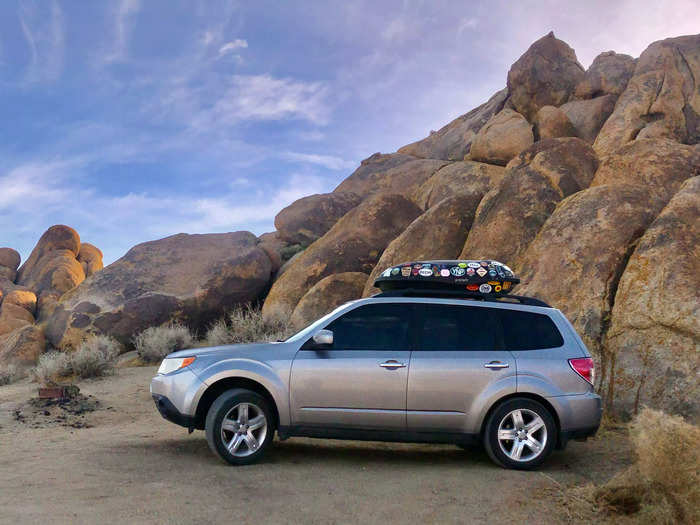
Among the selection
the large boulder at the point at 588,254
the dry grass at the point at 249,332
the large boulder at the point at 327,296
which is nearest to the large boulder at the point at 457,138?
the large boulder at the point at 327,296

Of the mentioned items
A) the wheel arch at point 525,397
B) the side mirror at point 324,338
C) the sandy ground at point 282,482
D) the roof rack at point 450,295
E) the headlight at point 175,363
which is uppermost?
the roof rack at point 450,295

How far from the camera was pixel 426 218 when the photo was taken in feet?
56.3

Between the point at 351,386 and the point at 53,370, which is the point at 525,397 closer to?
the point at 351,386

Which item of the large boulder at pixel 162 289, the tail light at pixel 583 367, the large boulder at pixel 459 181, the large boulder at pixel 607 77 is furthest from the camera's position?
the large boulder at pixel 607 77

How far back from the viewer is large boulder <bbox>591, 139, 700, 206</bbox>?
1388cm

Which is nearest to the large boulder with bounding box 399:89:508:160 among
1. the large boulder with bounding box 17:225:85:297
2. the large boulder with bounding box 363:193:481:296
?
the large boulder with bounding box 363:193:481:296

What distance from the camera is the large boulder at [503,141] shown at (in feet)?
87.0

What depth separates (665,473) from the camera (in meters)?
5.09

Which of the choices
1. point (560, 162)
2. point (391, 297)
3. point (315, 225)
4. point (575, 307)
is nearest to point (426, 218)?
point (560, 162)

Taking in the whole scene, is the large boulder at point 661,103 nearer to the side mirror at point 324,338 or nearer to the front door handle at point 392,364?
the front door handle at point 392,364

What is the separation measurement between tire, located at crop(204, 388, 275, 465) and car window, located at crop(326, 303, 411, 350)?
3.47ft

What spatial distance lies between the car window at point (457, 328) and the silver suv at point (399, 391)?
0.01 m

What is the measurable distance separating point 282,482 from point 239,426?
0.88m

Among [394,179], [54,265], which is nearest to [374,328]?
[394,179]
